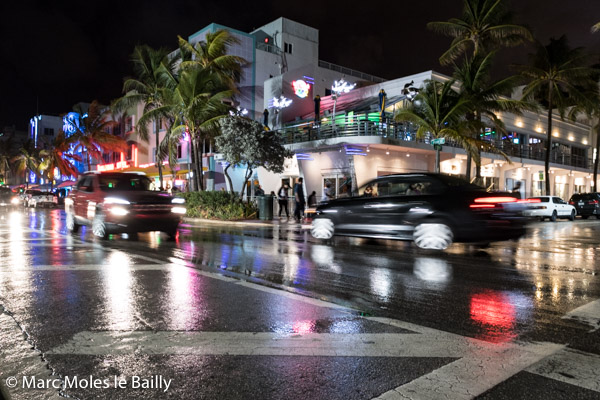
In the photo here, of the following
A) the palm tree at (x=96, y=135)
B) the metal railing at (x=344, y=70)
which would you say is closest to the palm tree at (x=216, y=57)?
the metal railing at (x=344, y=70)

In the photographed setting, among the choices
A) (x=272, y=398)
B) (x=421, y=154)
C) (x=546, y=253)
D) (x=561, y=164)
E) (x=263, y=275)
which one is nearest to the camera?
(x=272, y=398)

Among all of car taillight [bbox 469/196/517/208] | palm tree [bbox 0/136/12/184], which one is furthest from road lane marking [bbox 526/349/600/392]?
palm tree [bbox 0/136/12/184]

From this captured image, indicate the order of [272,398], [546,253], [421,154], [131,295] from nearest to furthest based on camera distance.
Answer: [272,398] < [131,295] < [546,253] < [421,154]

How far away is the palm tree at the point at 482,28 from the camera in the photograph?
864 inches

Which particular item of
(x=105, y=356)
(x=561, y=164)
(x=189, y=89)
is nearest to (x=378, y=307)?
(x=105, y=356)

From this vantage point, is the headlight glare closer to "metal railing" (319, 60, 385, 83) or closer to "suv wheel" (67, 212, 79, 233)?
"suv wheel" (67, 212, 79, 233)

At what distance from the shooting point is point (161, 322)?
4176 mm

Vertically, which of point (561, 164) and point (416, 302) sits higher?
point (561, 164)

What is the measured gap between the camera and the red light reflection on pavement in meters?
3.83

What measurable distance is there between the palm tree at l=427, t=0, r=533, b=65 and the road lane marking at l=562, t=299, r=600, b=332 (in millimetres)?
19107

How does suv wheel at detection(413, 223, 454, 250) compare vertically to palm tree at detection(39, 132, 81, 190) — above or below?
below

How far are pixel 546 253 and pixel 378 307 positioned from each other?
21.4 ft

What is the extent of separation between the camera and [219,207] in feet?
66.6

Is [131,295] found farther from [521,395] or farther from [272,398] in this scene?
[521,395]
